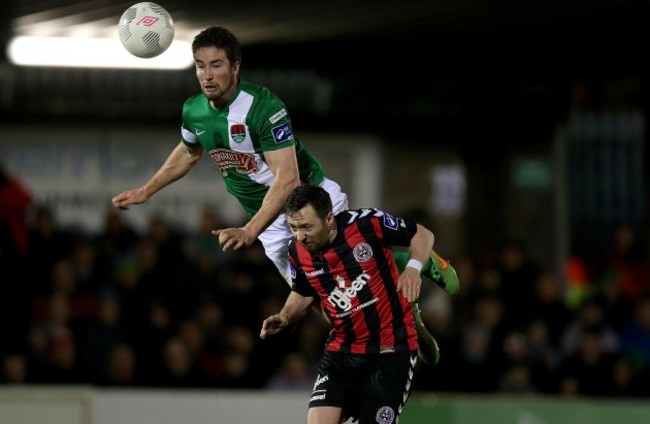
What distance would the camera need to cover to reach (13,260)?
→ 1177 cm

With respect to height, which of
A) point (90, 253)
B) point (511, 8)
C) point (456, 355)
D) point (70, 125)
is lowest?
point (456, 355)

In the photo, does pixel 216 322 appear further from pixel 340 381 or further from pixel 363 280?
pixel 363 280

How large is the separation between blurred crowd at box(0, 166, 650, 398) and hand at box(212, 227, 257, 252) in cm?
468

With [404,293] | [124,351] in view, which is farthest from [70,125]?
[404,293]

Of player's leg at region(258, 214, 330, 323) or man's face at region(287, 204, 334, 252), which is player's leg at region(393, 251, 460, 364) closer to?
player's leg at region(258, 214, 330, 323)

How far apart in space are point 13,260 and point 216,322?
1808 mm

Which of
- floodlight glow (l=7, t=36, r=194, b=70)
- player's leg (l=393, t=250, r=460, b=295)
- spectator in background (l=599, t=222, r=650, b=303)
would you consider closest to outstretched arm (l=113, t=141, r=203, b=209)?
player's leg (l=393, t=250, r=460, b=295)

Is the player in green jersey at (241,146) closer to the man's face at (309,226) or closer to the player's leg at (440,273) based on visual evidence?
the player's leg at (440,273)

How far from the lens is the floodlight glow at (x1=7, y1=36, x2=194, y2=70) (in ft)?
40.0

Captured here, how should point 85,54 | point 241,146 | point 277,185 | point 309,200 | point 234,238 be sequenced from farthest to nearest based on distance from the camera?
1. point 85,54
2. point 241,146
3. point 277,185
4. point 309,200
5. point 234,238

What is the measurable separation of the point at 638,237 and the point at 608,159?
1.24 m

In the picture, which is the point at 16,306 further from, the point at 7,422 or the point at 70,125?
the point at 70,125

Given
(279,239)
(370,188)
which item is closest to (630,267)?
(370,188)

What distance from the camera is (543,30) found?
12453mm
